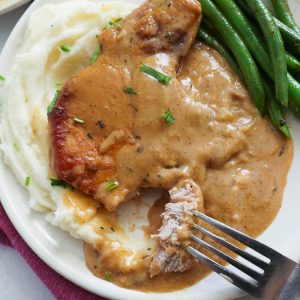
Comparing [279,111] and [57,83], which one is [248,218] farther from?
[57,83]

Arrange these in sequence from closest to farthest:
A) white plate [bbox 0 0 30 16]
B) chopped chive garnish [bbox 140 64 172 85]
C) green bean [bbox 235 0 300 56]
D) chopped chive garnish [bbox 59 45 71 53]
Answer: chopped chive garnish [bbox 140 64 172 85] < green bean [bbox 235 0 300 56] < chopped chive garnish [bbox 59 45 71 53] < white plate [bbox 0 0 30 16]

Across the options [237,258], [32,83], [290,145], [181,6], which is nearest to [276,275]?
[237,258]

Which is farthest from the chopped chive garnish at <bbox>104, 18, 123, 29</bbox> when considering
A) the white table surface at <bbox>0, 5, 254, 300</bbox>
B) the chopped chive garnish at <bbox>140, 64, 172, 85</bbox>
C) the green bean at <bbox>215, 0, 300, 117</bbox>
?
the white table surface at <bbox>0, 5, 254, 300</bbox>

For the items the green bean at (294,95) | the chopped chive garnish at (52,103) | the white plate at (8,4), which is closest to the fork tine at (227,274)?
the green bean at (294,95)

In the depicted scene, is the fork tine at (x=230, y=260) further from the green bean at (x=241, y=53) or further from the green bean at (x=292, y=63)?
the green bean at (x=292, y=63)

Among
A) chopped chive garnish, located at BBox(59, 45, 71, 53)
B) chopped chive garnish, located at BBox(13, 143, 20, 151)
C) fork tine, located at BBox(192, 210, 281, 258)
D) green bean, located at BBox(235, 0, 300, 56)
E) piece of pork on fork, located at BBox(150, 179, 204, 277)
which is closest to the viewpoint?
fork tine, located at BBox(192, 210, 281, 258)

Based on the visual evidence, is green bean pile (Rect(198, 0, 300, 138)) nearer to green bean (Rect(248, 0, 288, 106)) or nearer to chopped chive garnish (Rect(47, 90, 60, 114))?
green bean (Rect(248, 0, 288, 106))
